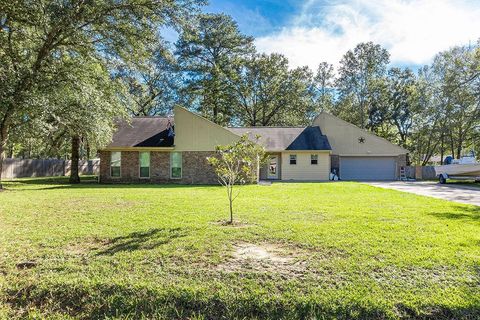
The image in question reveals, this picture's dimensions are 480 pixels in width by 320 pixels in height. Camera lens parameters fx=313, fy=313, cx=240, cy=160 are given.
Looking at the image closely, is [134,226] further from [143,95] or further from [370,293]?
[143,95]

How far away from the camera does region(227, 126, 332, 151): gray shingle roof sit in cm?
2381

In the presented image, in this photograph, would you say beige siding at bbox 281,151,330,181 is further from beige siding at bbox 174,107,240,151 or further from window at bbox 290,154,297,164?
beige siding at bbox 174,107,240,151

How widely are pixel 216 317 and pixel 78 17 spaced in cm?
1090

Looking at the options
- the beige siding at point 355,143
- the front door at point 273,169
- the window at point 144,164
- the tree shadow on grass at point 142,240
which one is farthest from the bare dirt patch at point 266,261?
the beige siding at point 355,143

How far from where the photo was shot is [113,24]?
1159 cm

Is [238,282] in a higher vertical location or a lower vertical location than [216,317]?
higher

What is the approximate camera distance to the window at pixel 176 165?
19.7m

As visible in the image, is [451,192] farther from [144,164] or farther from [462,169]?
[144,164]

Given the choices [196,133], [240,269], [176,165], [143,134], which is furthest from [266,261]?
[143,134]

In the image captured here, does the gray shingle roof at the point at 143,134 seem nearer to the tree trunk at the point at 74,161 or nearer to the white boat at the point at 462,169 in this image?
the tree trunk at the point at 74,161

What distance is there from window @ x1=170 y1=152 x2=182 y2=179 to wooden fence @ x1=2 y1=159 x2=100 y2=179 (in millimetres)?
15107

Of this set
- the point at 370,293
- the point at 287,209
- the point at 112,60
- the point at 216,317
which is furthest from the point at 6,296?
the point at 112,60

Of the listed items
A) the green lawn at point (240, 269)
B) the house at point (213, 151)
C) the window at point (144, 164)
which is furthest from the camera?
the window at point (144, 164)

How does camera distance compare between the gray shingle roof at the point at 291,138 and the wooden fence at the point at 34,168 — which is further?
the wooden fence at the point at 34,168
